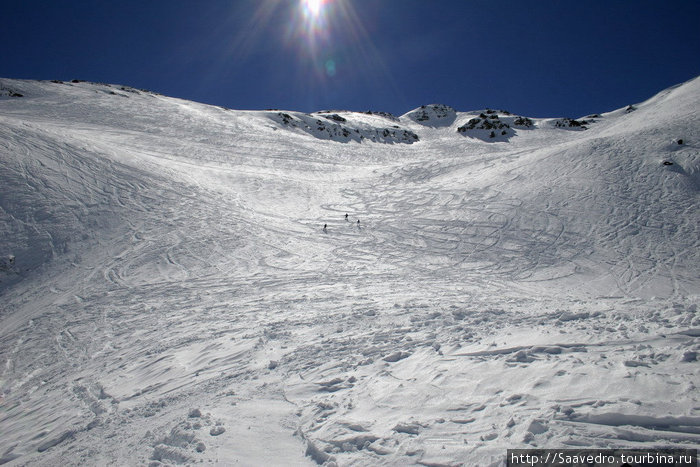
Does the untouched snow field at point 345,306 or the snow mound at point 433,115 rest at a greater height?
the snow mound at point 433,115

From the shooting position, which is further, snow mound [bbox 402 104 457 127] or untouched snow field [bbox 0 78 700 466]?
snow mound [bbox 402 104 457 127]

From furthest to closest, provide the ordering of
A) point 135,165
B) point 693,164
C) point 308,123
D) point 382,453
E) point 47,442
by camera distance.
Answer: point 308,123 < point 135,165 < point 693,164 < point 47,442 < point 382,453

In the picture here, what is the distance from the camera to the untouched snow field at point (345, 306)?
4.80 meters

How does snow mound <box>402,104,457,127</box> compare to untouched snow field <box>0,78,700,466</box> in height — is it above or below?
above

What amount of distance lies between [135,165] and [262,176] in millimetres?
9167

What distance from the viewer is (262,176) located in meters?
28.5

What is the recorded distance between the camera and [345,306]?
10.1 metres

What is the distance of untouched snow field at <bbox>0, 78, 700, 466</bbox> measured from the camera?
4797 mm

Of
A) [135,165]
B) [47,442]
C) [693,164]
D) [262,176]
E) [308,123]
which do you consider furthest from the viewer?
[308,123]

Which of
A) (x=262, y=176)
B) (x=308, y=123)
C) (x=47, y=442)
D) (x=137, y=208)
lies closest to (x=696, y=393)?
(x=47, y=442)

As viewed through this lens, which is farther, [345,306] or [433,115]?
[433,115]

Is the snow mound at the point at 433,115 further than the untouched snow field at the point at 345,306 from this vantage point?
Yes

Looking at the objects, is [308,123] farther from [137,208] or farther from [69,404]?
[69,404]

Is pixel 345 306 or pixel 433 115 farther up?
pixel 433 115
